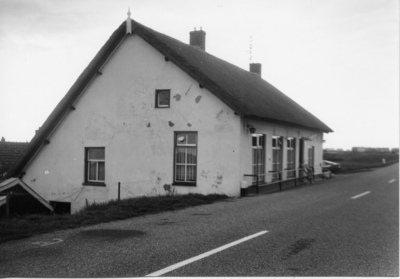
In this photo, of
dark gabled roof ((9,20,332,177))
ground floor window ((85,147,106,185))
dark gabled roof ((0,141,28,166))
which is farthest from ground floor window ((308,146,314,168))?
dark gabled roof ((0,141,28,166))

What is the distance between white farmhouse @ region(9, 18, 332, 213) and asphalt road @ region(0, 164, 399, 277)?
6.44 metres

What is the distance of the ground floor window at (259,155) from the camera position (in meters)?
19.5

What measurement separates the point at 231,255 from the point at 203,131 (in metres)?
11.5

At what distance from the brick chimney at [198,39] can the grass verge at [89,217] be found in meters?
13.0

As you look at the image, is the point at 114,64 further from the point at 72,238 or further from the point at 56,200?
the point at 72,238

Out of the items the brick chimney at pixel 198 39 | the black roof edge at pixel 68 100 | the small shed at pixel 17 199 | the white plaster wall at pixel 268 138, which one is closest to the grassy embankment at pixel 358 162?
the white plaster wall at pixel 268 138

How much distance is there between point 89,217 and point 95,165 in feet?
33.1

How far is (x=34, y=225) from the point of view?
9.25 m

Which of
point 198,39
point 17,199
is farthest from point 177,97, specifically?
point 198,39

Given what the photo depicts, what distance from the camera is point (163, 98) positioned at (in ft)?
62.1

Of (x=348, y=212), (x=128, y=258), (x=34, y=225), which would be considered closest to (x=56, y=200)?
(x=34, y=225)

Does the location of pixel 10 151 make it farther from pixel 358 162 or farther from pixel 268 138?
pixel 358 162

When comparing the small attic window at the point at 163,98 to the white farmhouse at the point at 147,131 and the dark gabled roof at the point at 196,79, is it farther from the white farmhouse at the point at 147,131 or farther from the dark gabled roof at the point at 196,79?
the dark gabled roof at the point at 196,79

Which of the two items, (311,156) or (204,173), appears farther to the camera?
(311,156)
